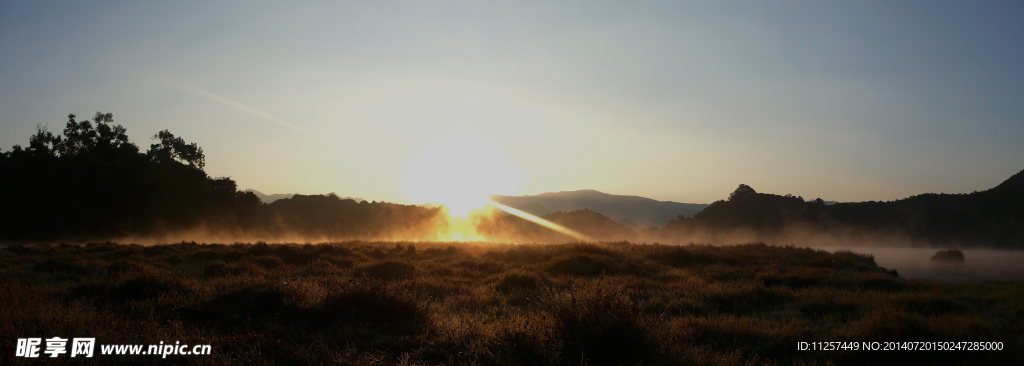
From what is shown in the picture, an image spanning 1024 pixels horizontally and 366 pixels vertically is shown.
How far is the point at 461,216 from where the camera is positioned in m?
73.8

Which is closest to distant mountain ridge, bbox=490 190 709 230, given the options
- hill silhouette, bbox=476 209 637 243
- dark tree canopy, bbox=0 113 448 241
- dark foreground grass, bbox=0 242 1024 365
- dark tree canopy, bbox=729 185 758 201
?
hill silhouette, bbox=476 209 637 243

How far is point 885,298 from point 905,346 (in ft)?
14.3

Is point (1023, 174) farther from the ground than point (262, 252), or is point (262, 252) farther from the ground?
point (1023, 174)

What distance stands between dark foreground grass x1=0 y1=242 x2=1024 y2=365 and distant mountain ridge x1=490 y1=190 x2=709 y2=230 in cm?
11348

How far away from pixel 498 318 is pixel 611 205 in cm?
15226

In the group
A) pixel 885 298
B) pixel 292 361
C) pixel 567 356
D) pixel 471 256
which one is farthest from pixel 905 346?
pixel 471 256

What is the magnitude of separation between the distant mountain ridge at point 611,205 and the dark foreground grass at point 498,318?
113476 mm

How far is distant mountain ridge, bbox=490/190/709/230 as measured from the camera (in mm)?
133625

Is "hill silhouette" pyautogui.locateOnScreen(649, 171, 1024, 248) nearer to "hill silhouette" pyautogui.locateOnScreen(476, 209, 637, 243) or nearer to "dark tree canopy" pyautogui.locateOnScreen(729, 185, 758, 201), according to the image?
"dark tree canopy" pyautogui.locateOnScreen(729, 185, 758, 201)

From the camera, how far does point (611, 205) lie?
513ft

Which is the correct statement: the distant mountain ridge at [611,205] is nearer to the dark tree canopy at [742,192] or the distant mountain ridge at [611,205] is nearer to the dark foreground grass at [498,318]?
the dark tree canopy at [742,192]

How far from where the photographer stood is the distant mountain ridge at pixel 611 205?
133625mm

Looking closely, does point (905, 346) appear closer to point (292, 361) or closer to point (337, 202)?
point (292, 361)

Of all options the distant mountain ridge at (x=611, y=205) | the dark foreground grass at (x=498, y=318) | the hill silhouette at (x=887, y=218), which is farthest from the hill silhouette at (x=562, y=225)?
the dark foreground grass at (x=498, y=318)
